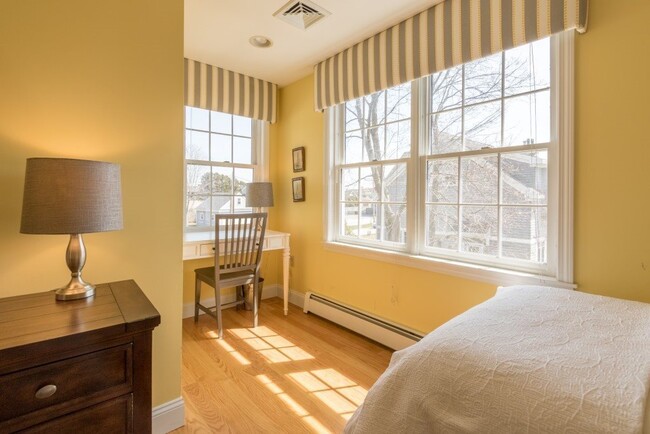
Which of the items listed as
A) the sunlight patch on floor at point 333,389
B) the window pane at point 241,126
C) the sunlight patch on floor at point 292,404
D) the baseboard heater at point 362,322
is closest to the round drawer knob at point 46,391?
the sunlight patch on floor at point 292,404

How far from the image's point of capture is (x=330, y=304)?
283 cm

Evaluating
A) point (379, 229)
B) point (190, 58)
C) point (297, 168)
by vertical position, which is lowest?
point (379, 229)

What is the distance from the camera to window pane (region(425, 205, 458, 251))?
2.11 metres

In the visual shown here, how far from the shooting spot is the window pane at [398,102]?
7.79ft

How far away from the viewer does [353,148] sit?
2846 millimetres

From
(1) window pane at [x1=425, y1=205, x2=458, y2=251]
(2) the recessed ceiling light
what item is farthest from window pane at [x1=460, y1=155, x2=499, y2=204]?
(2) the recessed ceiling light

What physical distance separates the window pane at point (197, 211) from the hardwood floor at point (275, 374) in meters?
0.93

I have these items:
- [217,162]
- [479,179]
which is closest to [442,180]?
[479,179]

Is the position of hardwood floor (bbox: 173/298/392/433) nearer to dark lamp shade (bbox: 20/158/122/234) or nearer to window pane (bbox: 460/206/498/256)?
window pane (bbox: 460/206/498/256)

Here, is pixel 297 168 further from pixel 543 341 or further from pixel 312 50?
pixel 543 341

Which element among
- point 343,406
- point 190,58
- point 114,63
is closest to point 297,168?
point 190,58

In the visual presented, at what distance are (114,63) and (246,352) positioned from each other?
1976 millimetres

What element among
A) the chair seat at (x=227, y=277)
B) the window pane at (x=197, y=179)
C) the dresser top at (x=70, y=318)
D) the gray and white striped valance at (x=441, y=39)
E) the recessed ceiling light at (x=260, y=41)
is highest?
the recessed ceiling light at (x=260, y=41)

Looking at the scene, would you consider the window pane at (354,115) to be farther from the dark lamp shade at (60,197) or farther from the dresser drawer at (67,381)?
the dresser drawer at (67,381)
